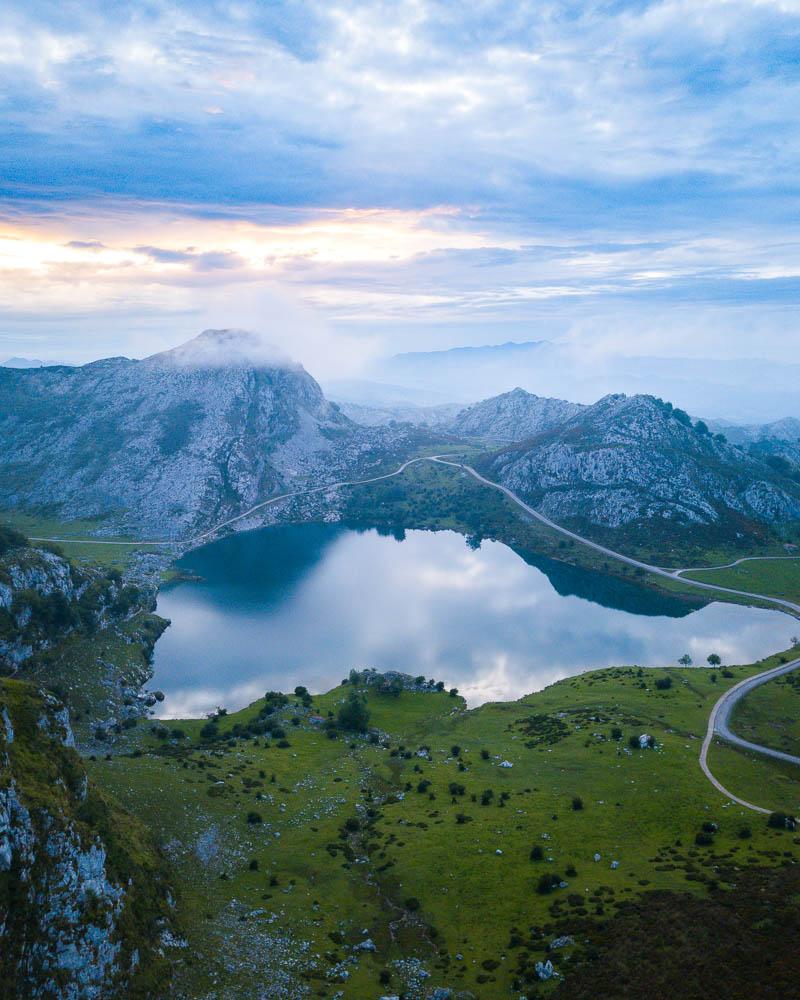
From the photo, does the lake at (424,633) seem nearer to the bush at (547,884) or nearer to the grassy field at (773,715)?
the grassy field at (773,715)

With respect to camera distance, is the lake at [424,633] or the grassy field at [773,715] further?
the lake at [424,633]

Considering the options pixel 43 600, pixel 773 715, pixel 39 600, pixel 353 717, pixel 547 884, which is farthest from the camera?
pixel 43 600

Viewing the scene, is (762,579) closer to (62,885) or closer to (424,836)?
(424,836)

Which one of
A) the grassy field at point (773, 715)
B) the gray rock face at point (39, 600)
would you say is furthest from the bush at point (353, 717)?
the grassy field at point (773, 715)

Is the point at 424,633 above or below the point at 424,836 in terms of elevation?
below

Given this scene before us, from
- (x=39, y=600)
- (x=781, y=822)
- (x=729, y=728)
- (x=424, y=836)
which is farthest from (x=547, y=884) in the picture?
(x=39, y=600)

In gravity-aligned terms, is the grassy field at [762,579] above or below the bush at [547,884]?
below
